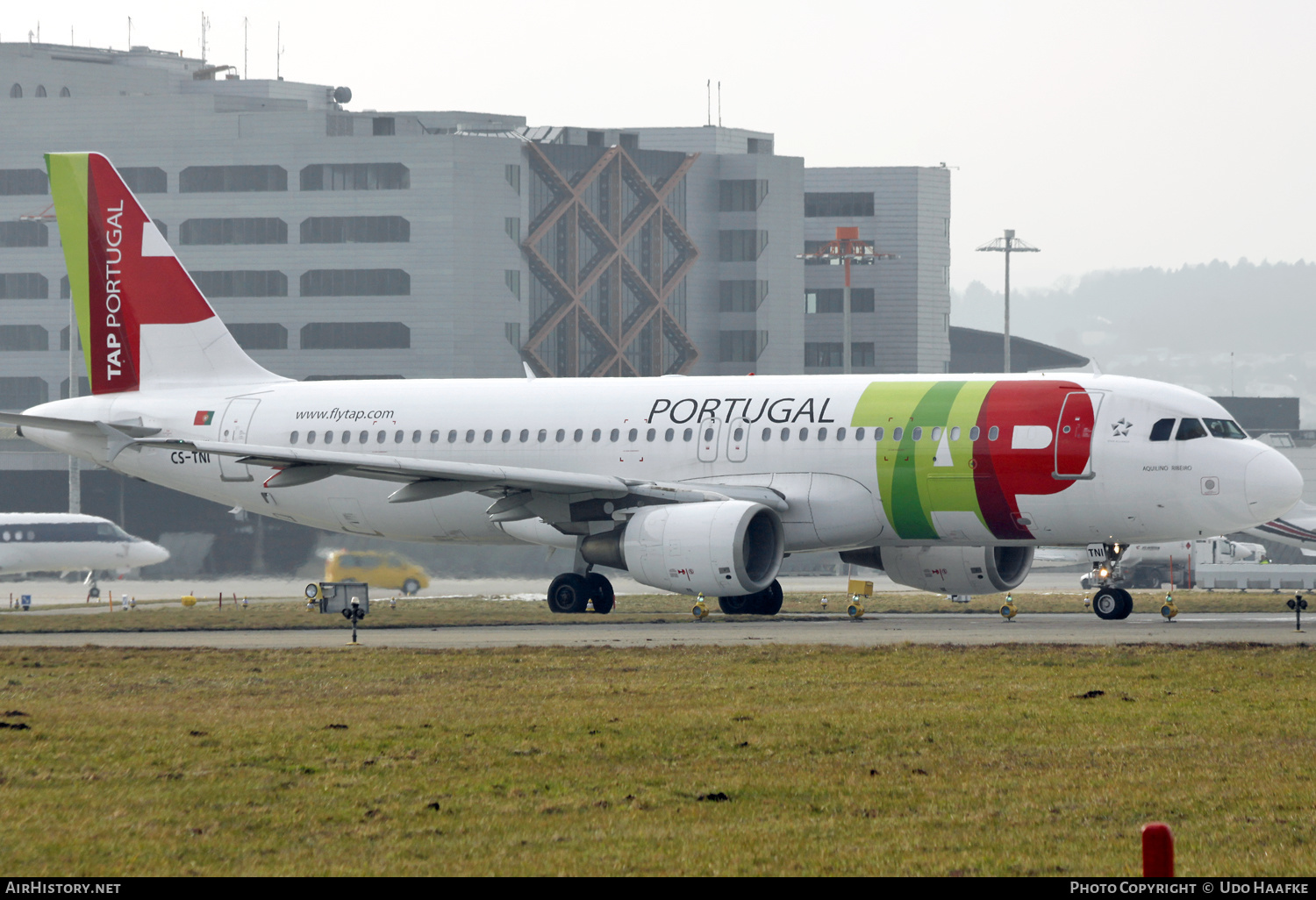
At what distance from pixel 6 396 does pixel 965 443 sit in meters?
90.3

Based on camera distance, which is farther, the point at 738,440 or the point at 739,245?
the point at 739,245

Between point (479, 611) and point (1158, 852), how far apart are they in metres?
31.2

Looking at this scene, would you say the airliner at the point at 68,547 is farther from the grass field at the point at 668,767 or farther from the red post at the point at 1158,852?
the red post at the point at 1158,852

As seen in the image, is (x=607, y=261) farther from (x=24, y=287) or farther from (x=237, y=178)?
(x=24, y=287)

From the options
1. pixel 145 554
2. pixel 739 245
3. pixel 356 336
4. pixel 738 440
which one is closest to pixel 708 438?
pixel 738 440

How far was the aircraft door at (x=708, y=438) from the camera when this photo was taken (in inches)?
1244

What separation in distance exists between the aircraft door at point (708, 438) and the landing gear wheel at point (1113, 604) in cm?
767

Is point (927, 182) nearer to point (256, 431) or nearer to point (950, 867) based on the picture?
point (256, 431)

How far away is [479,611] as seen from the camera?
37500 millimetres

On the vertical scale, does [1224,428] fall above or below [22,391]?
below

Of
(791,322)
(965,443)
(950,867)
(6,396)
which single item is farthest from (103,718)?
(791,322)

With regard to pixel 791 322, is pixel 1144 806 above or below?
below

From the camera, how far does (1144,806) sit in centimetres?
1132

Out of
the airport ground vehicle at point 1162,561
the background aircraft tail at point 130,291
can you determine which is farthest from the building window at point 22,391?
the background aircraft tail at point 130,291
